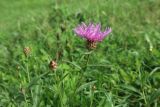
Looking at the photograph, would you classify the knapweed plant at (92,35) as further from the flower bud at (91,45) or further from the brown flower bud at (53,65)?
the brown flower bud at (53,65)

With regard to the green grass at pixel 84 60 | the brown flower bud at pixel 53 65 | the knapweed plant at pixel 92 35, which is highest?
the knapweed plant at pixel 92 35

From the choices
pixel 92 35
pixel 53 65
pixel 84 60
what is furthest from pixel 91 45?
pixel 84 60

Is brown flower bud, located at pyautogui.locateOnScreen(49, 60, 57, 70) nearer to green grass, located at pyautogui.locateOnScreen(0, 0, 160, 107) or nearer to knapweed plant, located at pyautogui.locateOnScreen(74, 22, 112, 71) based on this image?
green grass, located at pyautogui.locateOnScreen(0, 0, 160, 107)

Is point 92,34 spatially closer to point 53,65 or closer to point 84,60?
point 53,65

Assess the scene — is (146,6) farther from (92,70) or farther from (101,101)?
(101,101)

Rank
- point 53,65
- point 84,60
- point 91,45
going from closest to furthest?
point 53,65 → point 91,45 → point 84,60

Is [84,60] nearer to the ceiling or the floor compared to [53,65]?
nearer to the floor

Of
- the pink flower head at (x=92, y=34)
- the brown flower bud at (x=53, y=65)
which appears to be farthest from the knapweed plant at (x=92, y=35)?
the brown flower bud at (x=53, y=65)

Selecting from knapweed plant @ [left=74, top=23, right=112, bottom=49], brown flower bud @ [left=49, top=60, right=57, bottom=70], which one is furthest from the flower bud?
brown flower bud @ [left=49, top=60, right=57, bottom=70]

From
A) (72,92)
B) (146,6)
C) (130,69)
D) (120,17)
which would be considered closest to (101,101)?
(72,92)

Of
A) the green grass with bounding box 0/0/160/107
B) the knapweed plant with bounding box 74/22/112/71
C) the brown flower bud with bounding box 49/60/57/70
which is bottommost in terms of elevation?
the green grass with bounding box 0/0/160/107
